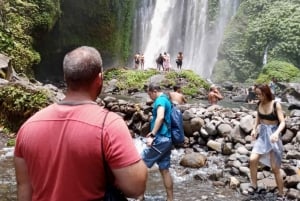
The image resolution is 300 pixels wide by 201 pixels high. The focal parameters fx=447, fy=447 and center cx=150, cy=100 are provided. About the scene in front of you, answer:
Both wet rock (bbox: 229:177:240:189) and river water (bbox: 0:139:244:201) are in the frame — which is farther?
wet rock (bbox: 229:177:240:189)

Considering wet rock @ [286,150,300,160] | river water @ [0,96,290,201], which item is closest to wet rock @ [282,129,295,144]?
wet rock @ [286,150,300,160]

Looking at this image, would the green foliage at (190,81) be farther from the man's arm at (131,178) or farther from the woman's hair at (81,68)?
the man's arm at (131,178)

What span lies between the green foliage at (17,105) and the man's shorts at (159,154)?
188 inches

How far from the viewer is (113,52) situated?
109ft

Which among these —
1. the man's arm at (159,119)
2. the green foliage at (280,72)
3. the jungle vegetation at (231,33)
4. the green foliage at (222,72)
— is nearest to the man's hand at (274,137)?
the man's arm at (159,119)

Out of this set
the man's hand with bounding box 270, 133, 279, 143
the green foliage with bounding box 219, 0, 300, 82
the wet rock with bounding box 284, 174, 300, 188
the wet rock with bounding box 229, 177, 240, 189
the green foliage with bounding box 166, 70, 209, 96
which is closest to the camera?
the man's hand with bounding box 270, 133, 279, 143

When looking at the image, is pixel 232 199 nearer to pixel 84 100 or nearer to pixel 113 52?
pixel 84 100

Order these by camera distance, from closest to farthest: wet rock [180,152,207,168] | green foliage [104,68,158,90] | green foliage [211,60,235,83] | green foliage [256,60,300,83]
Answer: wet rock [180,152,207,168] → green foliage [104,68,158,90] → green foliage [256,60,300,83] → green foliage [211,60,235,83]

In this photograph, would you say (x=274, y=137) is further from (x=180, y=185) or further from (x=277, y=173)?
(x=180, y=185)

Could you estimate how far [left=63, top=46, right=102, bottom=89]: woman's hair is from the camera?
2330 mm

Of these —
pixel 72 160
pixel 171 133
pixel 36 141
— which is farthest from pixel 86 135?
pixel 171 133

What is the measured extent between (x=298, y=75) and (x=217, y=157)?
66.1 ft

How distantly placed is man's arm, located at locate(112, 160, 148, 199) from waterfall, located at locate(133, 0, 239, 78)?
35473 millimetres

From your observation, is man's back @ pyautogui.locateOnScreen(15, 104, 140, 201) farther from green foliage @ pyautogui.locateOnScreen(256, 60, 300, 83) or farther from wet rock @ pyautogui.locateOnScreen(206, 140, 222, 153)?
green foliage @ pyautogui.locateOnScreen(256, 60, 300, 83)
